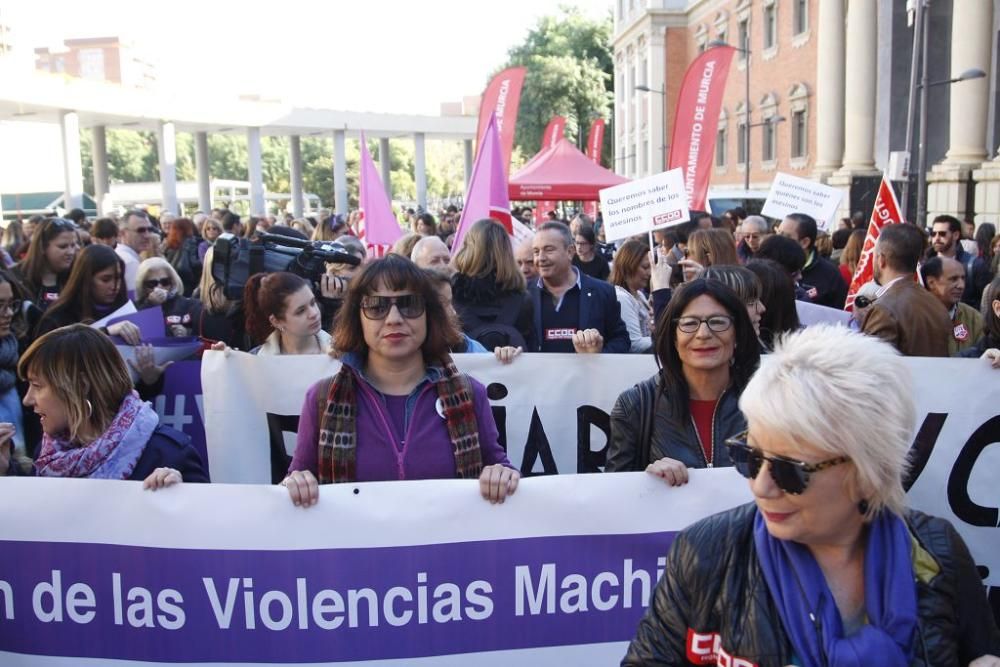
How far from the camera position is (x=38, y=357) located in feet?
10.7

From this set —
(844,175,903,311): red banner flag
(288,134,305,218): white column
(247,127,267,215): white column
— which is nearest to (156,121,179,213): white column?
(247,127,267,215): white column

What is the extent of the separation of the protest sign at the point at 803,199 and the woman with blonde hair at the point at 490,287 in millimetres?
4714

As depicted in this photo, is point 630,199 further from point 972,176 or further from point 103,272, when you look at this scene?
point 972,176

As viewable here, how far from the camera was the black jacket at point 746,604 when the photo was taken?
5.91 ft

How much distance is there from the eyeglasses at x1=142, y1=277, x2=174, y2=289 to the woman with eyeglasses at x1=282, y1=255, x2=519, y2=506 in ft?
10.2

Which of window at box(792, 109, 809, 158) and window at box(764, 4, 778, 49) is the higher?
window at box(764, 4, 778, 49)

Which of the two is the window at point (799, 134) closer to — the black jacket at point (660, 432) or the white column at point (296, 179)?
the white column at point (296, 179)

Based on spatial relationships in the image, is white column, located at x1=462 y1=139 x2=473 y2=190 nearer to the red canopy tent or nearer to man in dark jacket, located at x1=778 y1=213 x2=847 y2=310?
the red canopy tent

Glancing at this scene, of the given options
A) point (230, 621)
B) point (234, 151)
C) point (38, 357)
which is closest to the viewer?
point (230, 621)

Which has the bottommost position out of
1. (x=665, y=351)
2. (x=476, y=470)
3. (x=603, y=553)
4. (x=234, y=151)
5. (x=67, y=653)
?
(x=67, y=653)

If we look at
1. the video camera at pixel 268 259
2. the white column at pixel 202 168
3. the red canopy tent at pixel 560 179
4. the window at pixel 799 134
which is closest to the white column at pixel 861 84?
the window at pixel 799 134

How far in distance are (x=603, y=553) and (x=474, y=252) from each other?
8.39 feet

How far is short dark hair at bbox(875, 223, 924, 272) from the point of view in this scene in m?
5.14

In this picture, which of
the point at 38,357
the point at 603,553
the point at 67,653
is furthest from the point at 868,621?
the point at 38,357
